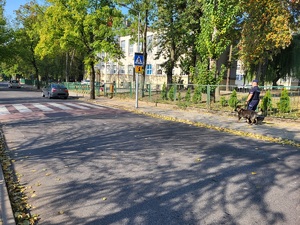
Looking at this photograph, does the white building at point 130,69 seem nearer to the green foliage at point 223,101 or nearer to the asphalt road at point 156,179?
the green foliage at point 223,101

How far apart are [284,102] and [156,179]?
9491mm

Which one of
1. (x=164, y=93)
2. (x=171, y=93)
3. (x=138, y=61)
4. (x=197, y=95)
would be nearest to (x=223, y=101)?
(x=197, y=95)

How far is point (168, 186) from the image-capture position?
4508 millimetres

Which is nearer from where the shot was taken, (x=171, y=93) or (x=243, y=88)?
(x=243, y=88)

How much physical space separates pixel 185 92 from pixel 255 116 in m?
6.81

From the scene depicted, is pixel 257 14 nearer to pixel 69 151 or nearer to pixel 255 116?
pixel 255 116

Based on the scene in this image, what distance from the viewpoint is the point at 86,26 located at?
23172mm

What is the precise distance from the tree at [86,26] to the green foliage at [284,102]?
15.4 meters

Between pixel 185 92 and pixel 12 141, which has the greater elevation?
pixel 185 92

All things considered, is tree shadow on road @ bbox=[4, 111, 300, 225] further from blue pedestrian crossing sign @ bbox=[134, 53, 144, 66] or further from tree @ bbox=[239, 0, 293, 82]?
tree @ bbox=[239, 0, 293, 82]

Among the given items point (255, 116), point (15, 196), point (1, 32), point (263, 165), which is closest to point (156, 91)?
point (255, 116)

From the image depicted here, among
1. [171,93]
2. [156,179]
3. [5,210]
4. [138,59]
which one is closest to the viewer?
[5,210]

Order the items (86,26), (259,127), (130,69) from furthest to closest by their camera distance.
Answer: (130,69) < (86,26) < (259,127)

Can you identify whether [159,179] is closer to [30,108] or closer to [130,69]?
[30,108]
